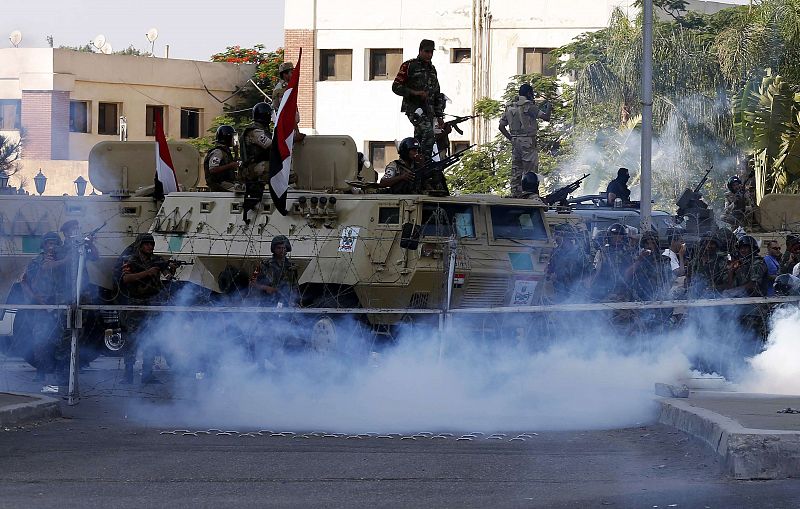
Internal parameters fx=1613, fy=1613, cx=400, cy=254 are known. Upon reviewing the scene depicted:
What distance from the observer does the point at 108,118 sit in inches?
1911

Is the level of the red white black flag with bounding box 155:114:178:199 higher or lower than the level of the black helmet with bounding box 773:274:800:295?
higher

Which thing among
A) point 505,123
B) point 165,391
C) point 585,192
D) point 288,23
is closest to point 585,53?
point 585,192

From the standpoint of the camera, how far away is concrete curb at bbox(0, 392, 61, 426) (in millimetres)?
10906

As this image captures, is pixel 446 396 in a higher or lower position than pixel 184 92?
lower

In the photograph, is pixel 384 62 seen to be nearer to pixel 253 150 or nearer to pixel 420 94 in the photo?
pixel 420 94

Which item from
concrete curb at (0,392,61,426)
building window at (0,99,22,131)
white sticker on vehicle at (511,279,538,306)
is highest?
building window at (0,99,22,131)

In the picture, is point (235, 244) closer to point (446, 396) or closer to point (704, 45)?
point (446, 396)

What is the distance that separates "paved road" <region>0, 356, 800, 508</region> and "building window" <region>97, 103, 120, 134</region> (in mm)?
37718

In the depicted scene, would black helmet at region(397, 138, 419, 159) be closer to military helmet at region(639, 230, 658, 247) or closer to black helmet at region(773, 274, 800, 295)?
military helmet at region(639, 230, 658, 247)

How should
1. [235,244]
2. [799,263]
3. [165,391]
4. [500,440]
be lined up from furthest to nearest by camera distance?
[235,244] < [799,263] < [165,391] < [500,440]

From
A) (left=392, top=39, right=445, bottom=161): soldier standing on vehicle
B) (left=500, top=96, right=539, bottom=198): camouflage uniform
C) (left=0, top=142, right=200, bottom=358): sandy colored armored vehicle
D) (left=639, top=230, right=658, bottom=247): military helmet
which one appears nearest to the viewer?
(left=639, top=230, right=658, bottom=247): military helmet

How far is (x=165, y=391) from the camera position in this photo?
13180mm

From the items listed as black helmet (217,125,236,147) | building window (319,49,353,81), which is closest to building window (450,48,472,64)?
building window (319,49,353,81)

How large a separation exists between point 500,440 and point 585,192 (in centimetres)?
2487
